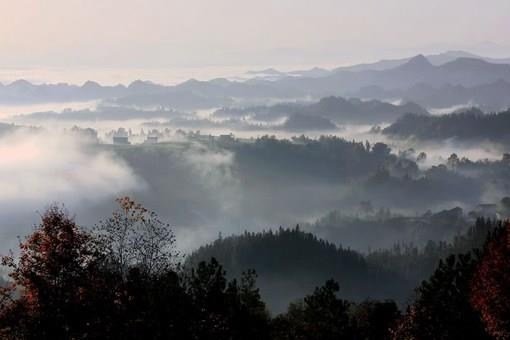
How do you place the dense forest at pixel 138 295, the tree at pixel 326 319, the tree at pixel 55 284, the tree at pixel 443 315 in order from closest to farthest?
the tree at pixel 55 284 → the dense forest at pixel 138 295 → the tree at pixel 443 315 → the tree at pixel 326 319

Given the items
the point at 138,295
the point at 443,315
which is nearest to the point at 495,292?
the point at 443,315

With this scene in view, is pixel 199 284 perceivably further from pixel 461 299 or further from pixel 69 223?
pixel 461 299

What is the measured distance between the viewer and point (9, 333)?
4588 cm

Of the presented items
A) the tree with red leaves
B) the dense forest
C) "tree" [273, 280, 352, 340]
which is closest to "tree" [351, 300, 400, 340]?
"tree" [273, 280, 352, 340]

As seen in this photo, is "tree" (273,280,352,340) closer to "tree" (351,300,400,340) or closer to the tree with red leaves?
"tree" (351,300,400,340)

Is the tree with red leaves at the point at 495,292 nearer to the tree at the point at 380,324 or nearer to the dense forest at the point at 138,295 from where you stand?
the dense forest at the point at 138,295

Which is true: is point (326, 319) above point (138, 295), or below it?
below

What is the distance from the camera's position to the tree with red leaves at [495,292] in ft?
220

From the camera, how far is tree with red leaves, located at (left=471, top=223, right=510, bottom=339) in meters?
67.0

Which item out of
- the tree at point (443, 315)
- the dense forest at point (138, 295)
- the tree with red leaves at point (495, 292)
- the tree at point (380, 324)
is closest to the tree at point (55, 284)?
the dense forest at point (138, 295)

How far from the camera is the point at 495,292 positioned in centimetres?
6812

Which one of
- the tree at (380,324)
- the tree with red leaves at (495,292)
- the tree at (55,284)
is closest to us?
the tree at (55,284)

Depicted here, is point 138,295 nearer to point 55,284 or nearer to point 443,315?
point 55,284

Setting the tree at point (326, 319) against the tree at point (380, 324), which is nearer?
the tree at point (326, 319)
